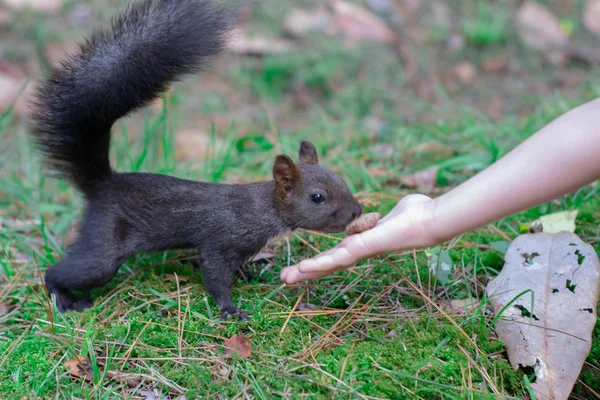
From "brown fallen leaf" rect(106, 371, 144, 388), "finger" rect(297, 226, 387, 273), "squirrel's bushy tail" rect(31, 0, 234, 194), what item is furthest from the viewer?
"squirrel's bushy tail" rect(31, 0, 234, 194)

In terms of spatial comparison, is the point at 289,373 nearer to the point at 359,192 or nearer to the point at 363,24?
the point at 359,192

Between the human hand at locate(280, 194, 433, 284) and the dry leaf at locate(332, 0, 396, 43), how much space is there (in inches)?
201

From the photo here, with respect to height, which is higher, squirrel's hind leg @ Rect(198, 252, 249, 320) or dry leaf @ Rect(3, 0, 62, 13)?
dry leaf @ Rect(3, 0, 62, 13)

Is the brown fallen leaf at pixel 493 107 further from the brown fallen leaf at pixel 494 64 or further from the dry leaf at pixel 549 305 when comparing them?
the dry leaf at pixel 549 305

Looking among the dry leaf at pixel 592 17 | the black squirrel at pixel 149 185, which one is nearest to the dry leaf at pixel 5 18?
the black squirrel at pixel 149 185

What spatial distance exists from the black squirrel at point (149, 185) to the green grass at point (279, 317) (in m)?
0.20

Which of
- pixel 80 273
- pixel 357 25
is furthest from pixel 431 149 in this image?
pixel 357 25

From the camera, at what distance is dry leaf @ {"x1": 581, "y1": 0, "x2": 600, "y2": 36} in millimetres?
7574

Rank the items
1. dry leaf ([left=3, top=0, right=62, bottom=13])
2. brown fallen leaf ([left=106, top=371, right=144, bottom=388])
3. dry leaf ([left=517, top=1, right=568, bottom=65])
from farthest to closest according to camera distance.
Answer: dry leaf ([left=517, top=1, right=568, bottom=65])
dry leaf ([left=3, top=0, right=62, bottom=13])
brown fallen leaf ([left=106, top=371, right=144, bottom=388])

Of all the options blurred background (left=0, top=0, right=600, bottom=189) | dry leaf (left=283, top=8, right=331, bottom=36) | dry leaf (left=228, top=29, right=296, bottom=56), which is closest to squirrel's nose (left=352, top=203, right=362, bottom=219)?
blurred background (left=0, top=0, right=600, bottom=189)

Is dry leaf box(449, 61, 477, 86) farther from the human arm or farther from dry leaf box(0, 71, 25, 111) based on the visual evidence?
the human arm

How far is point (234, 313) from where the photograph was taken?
8.84 feet

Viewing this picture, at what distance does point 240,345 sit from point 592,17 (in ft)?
23.6

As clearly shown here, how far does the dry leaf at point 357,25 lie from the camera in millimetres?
7117
